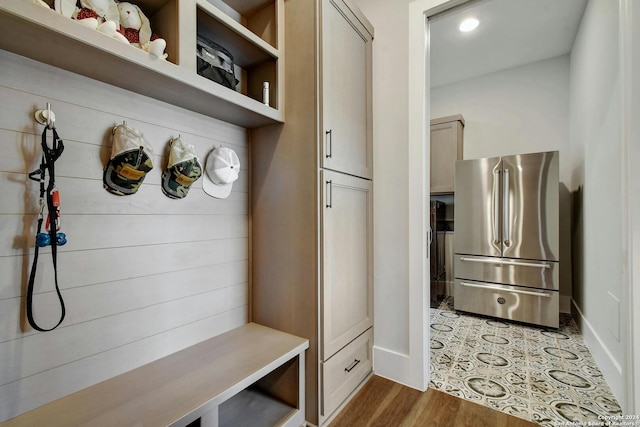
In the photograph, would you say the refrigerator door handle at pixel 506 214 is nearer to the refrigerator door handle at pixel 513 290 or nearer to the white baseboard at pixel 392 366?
the refrigerator door handle at pixel 513 290

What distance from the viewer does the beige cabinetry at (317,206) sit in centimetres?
138

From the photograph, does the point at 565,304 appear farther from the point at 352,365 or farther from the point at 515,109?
the point at 352,365

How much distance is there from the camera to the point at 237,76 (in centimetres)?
156

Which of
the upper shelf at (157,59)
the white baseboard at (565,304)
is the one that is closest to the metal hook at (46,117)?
the upper shelf at (157,59)

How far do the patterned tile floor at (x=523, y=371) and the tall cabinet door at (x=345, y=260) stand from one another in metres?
0.67

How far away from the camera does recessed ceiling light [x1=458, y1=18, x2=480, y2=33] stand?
2596 millimetres

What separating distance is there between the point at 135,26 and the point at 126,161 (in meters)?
0.49

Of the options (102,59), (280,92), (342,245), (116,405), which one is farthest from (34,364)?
(280,92)

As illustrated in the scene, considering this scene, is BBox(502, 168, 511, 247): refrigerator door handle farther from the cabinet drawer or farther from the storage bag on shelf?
the storage bag on shelf

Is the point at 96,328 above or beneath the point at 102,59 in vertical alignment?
beneath

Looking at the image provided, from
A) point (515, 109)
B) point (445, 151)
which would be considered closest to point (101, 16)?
point (445, 151)

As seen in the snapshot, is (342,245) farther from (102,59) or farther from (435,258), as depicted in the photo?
(435,258)

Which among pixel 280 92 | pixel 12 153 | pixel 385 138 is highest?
pixel 280 92

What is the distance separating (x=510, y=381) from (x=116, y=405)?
6.74ft
